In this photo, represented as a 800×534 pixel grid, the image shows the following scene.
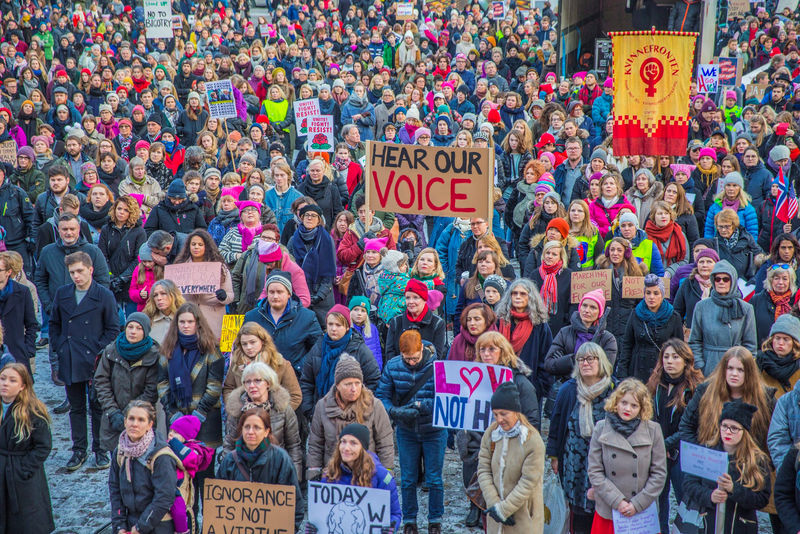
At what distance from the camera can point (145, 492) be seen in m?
5.67

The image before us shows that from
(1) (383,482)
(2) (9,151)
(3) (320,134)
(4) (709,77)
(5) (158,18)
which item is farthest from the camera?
(5) (158,18)

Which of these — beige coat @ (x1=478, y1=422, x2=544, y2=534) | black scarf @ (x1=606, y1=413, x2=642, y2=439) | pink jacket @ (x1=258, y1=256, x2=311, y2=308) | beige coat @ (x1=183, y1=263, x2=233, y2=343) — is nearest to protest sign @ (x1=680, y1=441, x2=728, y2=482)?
black scarf @ (x1=606, y1=413, x2=642, y2=439)

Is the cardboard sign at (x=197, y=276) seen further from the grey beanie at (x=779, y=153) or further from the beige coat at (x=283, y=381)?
the grey beanie at (x=779, y=153)

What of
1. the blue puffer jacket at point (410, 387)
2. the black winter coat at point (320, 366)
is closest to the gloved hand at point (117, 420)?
the black winter coat at point (320, 366)

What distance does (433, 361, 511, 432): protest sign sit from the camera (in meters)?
6.34

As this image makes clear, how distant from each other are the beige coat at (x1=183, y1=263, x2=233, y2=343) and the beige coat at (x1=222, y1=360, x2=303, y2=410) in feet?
4.81

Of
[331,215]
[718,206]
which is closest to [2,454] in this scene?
[331,215]

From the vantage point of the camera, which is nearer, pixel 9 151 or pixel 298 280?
pixel 298 280

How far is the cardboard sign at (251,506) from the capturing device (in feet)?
18.2

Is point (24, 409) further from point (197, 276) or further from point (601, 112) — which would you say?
point (601, 112)

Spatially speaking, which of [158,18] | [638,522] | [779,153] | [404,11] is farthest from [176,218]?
[404,11]

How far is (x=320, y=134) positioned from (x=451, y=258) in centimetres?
451

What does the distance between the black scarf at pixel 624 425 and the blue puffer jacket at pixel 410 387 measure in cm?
135

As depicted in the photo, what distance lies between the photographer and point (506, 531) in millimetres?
5789
